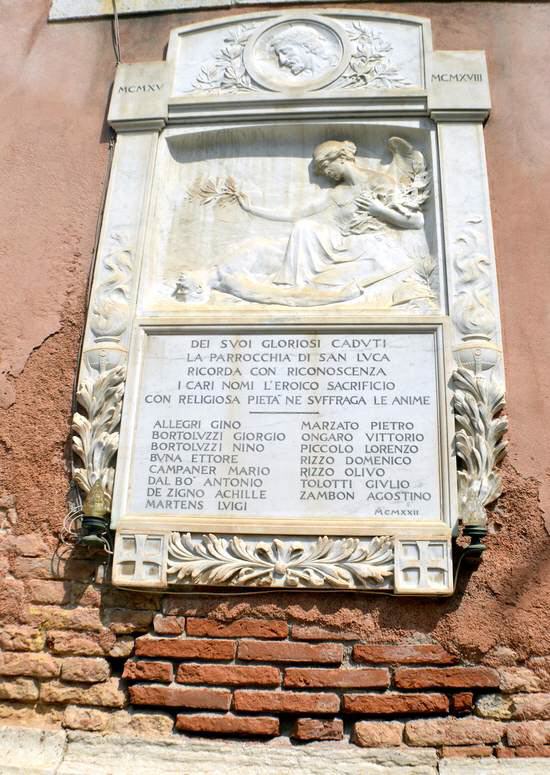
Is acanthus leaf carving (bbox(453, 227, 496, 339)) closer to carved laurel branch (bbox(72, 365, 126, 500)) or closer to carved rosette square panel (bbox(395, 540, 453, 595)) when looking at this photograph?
carved rosette square panel (bbox(395, 540, 453, 595))

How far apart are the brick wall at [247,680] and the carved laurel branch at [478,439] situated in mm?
678

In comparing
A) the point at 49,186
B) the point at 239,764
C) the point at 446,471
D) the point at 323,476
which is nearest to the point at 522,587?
the point at 446,471

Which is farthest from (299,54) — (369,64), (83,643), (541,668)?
(541,668)

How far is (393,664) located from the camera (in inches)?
A: 137

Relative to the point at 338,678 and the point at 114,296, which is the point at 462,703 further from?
the point at 114,296

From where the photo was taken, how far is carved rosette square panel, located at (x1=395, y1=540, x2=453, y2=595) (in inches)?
139

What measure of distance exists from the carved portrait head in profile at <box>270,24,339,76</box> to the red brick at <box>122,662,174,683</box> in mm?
3693

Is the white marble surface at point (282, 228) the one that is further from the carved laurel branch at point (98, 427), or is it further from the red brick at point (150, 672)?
the red brick at point (150, 672)

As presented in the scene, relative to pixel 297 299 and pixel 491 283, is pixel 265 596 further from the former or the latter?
pixel 491 283

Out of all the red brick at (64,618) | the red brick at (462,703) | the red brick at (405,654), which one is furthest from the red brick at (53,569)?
the red brick at (462,703)

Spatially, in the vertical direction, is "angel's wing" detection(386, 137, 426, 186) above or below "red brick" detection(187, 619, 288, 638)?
above

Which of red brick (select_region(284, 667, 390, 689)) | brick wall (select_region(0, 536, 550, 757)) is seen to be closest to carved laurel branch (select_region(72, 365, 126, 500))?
brick wall (select_region(0, 536, 550, 757))

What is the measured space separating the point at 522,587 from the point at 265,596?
120cm

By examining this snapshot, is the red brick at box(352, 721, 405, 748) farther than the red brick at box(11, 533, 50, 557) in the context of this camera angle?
No
